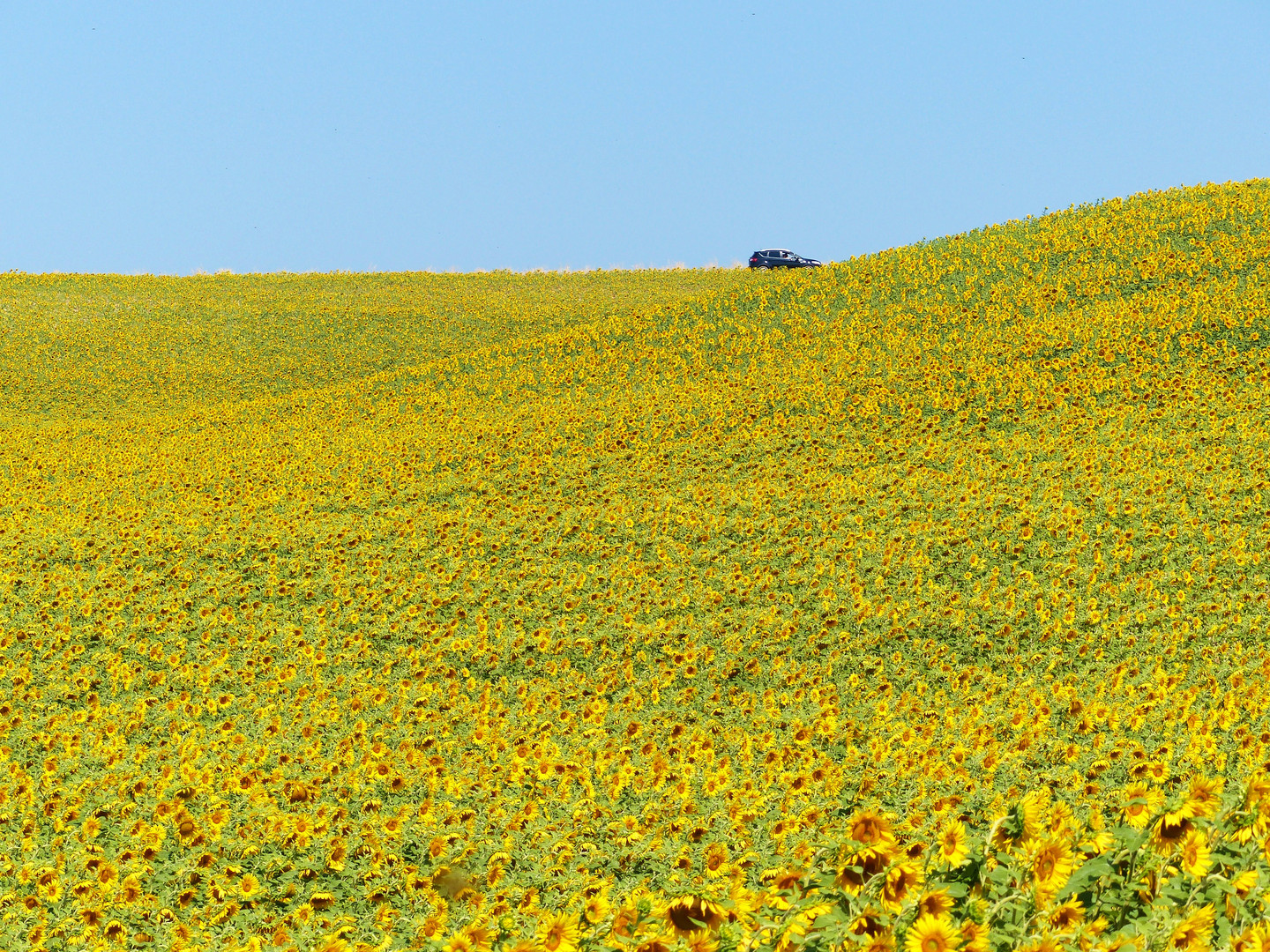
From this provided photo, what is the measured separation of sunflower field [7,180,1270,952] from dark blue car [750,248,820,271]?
22.2m

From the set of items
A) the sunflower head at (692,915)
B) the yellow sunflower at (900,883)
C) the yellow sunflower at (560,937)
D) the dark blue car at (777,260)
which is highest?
the dark blue car at (777,260)

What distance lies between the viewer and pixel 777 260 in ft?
159

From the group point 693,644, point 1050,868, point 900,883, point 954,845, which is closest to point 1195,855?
point 1050,868

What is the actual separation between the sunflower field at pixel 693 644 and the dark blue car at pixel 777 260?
22.2m

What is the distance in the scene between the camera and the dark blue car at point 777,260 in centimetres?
4766

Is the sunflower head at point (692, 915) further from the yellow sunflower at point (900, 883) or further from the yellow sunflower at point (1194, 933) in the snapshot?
the yellow sunflower at point (1194, 933)

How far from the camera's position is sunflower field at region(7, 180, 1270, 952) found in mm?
4719

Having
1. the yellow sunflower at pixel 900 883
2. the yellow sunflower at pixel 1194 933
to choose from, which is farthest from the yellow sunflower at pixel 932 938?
the yellow sunflower at pixel 1194 933

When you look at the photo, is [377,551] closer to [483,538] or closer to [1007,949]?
[483,538]

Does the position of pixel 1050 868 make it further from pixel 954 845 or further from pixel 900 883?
pixel 900 883

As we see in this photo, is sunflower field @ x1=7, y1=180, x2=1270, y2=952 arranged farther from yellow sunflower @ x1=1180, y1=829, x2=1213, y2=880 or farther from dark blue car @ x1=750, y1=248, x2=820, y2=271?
dark blue car @ x1=750, y1=248, x2=820, y2=271

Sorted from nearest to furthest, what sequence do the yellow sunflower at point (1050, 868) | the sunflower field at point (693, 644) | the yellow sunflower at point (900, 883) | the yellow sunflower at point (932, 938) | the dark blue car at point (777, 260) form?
the yellow sunflower at point (932, 938), the yellow sunflower at point (900, 883), the yellow sunflower at point (1050, 868), the sunflower field at point (693, 644), the dark blue car at point (777, 260)

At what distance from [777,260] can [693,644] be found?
40.0m

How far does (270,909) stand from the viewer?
669 cm
